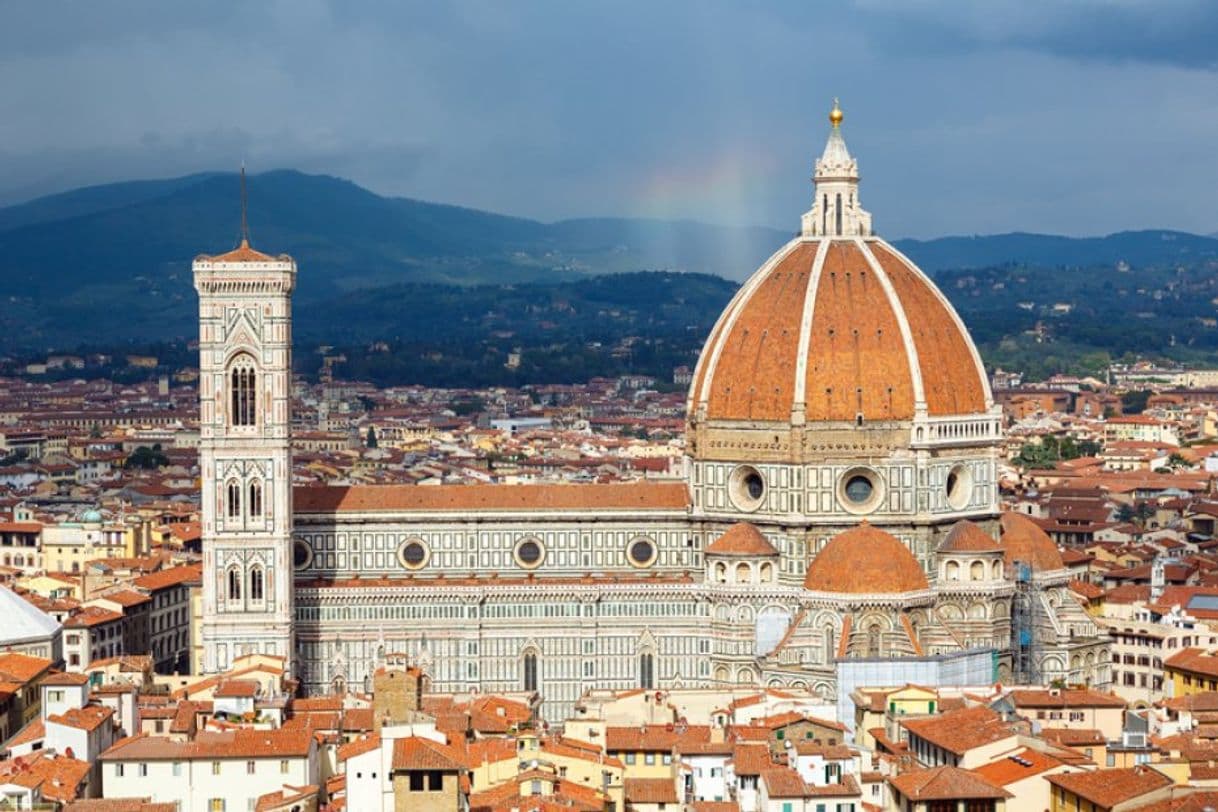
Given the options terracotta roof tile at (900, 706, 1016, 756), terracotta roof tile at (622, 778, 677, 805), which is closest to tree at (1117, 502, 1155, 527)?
terracotta roof tile at (900, 706, 1016, 756)

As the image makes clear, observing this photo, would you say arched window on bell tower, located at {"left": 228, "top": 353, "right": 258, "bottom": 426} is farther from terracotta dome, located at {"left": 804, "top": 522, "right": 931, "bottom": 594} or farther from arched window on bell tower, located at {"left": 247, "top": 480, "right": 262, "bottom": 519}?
terracotta dome, located at {"left": 804, "top": 522, "right": 931, "bottom": 594}

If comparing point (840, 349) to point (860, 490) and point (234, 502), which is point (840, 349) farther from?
point (234, 502)

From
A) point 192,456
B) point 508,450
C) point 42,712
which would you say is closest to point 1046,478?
point 508,450

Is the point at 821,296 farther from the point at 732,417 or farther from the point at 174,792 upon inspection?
the point at 174,792

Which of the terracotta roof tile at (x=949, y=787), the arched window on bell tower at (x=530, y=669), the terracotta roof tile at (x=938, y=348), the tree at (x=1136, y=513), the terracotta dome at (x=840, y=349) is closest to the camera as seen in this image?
the terracotta roof tile at (x=949, y=787)

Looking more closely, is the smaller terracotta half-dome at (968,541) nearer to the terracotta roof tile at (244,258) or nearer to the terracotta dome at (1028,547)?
the terracotta dome at (1028,547)

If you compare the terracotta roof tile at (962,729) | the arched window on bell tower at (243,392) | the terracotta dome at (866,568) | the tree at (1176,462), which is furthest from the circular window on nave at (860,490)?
the tree at (1176,462)

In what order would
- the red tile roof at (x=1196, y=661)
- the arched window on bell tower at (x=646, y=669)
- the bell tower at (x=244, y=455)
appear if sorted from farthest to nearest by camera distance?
the arched window on bell tower at (x=646, y=669) < the bell tower at (x=244, y=455) < the red tile roof at (x=1196, y=661)
